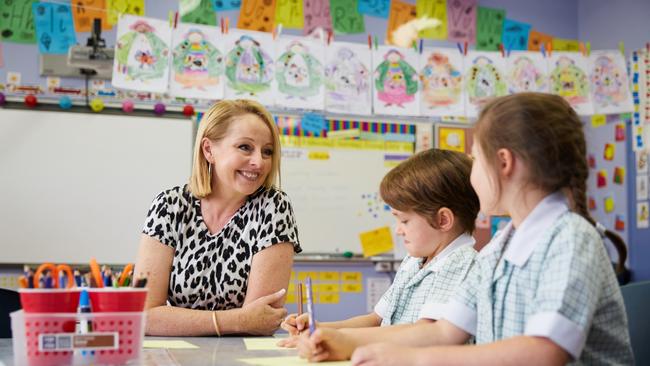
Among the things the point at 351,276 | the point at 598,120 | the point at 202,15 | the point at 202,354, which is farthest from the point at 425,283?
the point at 598,120

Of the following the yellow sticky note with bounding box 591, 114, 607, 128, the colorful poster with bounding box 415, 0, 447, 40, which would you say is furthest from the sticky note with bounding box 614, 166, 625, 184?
the colorful poster with bounding box 415, 0, 447, 40

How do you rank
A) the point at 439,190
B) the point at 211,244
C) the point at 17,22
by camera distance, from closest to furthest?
the point at 439,190 < the point at 211,244 < the point at 17,22

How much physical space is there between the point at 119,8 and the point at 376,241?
1.84 metres

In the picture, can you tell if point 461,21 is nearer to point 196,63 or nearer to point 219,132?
point 196,63

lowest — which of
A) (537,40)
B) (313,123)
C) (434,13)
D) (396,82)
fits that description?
(313,123)

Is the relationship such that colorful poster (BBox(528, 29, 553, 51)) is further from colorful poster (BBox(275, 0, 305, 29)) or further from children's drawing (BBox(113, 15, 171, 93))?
children's drawing (BBox(113, 15, 171, 93))

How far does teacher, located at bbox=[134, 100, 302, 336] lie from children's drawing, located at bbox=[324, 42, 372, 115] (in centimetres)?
198

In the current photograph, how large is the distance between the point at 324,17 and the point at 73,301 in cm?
309

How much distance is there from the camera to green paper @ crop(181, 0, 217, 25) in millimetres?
3617

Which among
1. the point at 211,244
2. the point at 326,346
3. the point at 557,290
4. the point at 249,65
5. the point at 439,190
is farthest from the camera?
the point at 249,65

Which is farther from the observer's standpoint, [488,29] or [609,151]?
[488,29]

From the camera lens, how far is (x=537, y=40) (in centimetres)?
420

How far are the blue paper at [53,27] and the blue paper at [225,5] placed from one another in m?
0.74

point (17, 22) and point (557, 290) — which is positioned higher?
point (17, 22)
